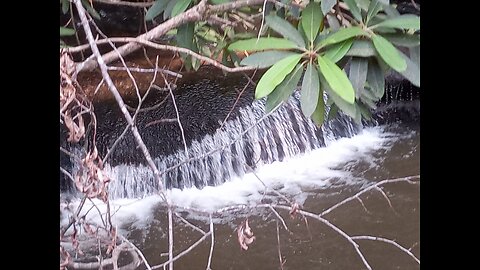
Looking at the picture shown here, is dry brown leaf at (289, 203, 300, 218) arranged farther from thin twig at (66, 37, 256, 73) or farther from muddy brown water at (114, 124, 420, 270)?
thin twig at (66, 37, 256, 73)

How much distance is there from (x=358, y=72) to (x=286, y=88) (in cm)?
13

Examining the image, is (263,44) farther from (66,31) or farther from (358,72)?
(66,31)

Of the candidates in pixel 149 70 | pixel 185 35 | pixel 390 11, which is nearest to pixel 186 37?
pixel 185 35

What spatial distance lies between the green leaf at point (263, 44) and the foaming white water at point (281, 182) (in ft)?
1.10

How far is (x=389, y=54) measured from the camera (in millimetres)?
908

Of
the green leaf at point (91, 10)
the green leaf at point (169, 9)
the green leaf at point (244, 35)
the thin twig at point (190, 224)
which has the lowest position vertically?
the thin twig at point (190, 224)

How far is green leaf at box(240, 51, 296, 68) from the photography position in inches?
38.2

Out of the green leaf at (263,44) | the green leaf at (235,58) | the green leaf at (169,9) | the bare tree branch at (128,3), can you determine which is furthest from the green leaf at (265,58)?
the bare tree branch at (128,3)

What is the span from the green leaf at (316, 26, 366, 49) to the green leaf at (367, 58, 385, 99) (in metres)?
0.07

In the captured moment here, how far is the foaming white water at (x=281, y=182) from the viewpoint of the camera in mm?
1244

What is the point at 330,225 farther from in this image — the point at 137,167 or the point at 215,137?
the point at 137,167

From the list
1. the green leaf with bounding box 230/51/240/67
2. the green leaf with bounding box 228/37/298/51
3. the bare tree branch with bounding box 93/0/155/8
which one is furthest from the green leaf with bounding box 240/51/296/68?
the bare tree branch with bounding box 93/0/155/8

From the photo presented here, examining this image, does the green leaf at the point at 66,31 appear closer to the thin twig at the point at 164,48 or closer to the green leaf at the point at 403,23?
the thin twig at the point at 164,48

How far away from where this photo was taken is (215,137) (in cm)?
132
